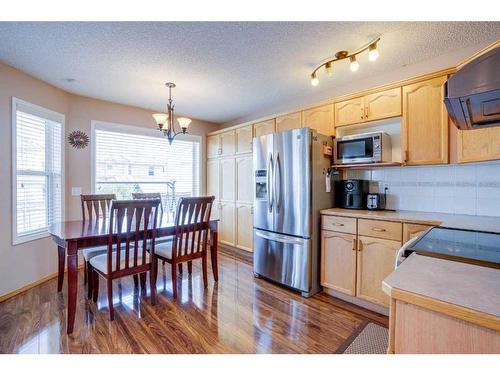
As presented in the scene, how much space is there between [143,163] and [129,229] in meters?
2.16

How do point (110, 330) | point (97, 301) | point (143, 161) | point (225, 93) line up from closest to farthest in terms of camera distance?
point (110, 330), point (97, 301), point (225, 93), point (143, 161)

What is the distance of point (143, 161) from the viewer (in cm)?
407

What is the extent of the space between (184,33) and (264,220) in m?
2.00

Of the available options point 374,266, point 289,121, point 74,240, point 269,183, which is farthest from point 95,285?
point 289,121

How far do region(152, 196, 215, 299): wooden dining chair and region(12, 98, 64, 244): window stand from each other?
1513 millimetres

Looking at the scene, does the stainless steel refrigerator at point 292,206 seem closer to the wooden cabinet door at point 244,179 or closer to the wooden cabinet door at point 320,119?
the wooden cabinet door at point 320,119

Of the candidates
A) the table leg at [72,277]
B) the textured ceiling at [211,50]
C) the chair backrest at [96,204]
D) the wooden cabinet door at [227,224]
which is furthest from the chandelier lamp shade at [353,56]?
the chair backrest at [96,204]

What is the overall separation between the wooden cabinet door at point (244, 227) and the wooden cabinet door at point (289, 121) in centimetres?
129

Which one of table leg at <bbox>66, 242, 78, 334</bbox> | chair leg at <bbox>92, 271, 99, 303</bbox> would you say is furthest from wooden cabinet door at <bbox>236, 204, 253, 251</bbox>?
table leg at <bbox>66, 242, 78, 334</bbox>

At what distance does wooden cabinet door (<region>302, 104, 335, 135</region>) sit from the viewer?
9.44 feet

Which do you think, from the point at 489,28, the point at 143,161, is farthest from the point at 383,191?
the point at 143,161
